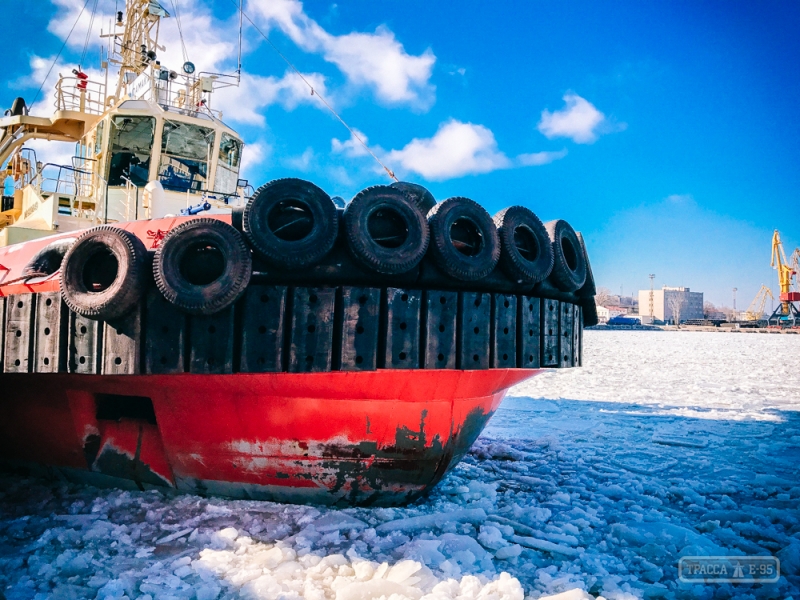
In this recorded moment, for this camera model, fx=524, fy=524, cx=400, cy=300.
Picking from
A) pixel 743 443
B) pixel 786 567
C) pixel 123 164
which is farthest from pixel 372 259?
pixel 123 164

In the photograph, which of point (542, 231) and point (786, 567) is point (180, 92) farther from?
point (786, 567)

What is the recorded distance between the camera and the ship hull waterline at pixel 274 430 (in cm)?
263

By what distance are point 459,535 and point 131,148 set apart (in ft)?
18.9

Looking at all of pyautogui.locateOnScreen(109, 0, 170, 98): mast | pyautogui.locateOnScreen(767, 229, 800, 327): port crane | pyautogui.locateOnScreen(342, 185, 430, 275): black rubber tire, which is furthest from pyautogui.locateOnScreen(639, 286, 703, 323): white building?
pyautogui.locateOnScreen(342, 185, 430, 275): black rubber tire

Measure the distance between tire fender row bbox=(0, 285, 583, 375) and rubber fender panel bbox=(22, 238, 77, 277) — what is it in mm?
389

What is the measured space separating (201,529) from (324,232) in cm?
159

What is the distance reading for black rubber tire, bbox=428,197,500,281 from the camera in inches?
97.2

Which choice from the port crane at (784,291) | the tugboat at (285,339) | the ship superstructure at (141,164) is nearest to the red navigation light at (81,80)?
the ship superstructure at (141,164)

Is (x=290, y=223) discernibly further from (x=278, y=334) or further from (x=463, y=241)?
(x=463, y=241)

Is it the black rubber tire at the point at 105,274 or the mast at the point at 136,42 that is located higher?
the mast at the point at 136,42

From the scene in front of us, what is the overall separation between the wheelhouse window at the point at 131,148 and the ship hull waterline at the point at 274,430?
3740 millimetres

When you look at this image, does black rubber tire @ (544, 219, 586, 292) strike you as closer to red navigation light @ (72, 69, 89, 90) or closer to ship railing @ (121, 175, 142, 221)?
ship railing @ (121, 175, 142, 221)

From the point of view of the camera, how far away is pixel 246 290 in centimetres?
234

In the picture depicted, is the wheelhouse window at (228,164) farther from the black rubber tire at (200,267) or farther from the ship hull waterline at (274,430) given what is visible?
the black rubber tire at (200,267)
